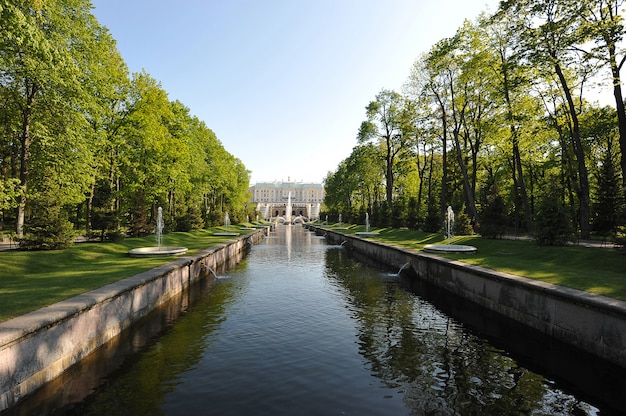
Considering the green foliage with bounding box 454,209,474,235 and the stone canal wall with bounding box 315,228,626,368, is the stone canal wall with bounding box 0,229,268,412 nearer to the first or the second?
the stone canal wall with bounding box 315,228,626,368

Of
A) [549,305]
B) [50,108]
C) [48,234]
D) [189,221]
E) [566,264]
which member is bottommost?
[549,305]

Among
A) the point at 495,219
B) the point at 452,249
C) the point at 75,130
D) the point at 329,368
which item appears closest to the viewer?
the point at 329,368

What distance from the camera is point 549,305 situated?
31.2ft

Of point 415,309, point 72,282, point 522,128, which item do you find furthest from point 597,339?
point 522,128

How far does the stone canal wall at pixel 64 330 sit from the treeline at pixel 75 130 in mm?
6520

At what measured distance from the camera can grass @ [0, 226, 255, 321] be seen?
27.3ft

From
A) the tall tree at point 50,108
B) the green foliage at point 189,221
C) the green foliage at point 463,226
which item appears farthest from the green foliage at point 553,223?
the green foliage at point 189,221

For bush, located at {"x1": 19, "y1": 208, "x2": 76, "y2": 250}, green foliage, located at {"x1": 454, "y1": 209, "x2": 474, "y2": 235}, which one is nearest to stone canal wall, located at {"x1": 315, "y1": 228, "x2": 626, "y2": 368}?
green foliage, located at {"x1": 454, "y1": 209, "x2": 474, "y2": 235}

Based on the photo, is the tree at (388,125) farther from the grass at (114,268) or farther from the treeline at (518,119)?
the grass at (114,268)

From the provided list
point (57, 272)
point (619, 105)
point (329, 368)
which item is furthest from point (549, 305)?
point (57, 272)

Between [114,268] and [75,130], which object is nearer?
[114,268]

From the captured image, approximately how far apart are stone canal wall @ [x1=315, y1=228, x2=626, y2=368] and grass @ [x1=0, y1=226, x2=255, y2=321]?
12.3 m

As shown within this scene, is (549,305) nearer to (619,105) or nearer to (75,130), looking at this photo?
(619,105)

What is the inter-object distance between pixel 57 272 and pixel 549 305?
16.0m
